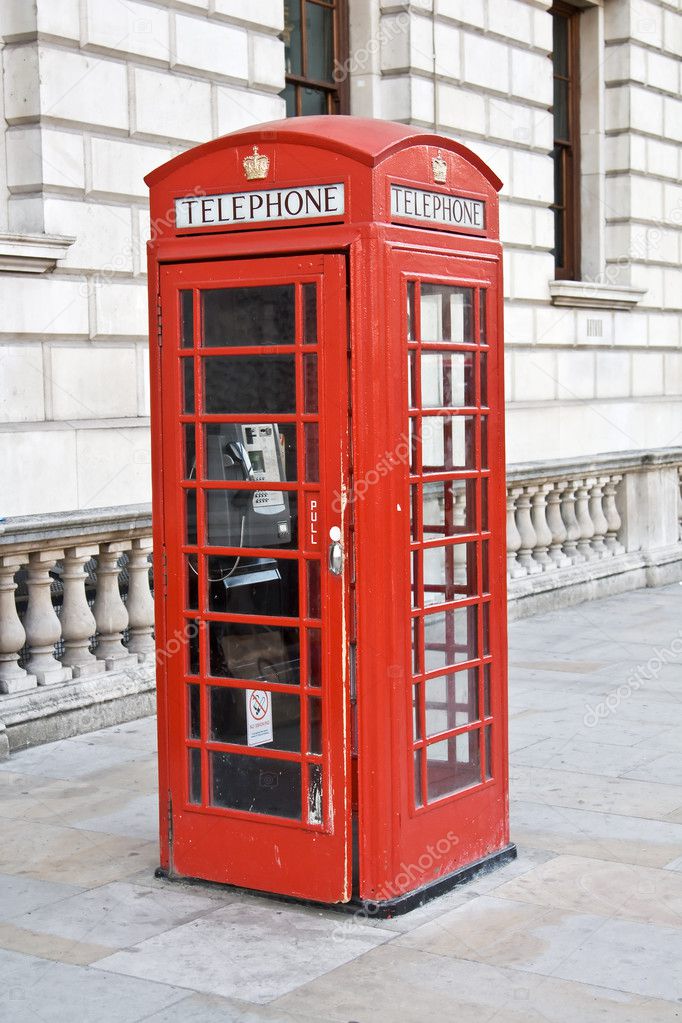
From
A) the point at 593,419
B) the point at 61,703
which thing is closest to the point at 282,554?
the point at 61,703

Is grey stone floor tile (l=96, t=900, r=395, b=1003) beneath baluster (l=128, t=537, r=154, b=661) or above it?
beneath

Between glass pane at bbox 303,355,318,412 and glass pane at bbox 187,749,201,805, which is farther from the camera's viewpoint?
glass pane at bbox 187,749,201,805

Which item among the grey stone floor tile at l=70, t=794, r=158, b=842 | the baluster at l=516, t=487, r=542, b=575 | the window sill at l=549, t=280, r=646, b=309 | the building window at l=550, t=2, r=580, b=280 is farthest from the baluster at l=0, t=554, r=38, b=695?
the building window at l=550, t=2, r=580, b=280

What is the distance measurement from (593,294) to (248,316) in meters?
9.24

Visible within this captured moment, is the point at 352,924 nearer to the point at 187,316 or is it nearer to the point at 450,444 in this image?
the point at 450,444

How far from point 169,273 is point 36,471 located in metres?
3.56

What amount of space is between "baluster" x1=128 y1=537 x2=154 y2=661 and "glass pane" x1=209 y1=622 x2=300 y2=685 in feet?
9.37

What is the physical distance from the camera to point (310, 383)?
4.59 m

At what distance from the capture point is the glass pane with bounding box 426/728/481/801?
483 centimetres

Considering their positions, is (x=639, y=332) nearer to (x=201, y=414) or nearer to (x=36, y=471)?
(x=36, y=471)

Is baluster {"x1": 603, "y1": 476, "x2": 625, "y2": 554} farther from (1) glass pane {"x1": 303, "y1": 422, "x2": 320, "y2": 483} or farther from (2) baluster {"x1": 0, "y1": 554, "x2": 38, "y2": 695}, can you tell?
(1) glass pane {"x1": 303, "y1": 422, "x2": 320, "y2": 483}

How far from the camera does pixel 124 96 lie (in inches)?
344

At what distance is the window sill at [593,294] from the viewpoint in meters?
13.0

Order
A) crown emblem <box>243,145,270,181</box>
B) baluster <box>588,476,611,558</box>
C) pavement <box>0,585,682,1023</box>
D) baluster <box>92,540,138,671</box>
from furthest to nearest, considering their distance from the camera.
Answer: baluster <box>588,476,611,558</box>
baluster <box>92,540,138,671</box>
crown emblem <box>243,145,270,181</box>
pavement <box>0,585,682,1023</box>
